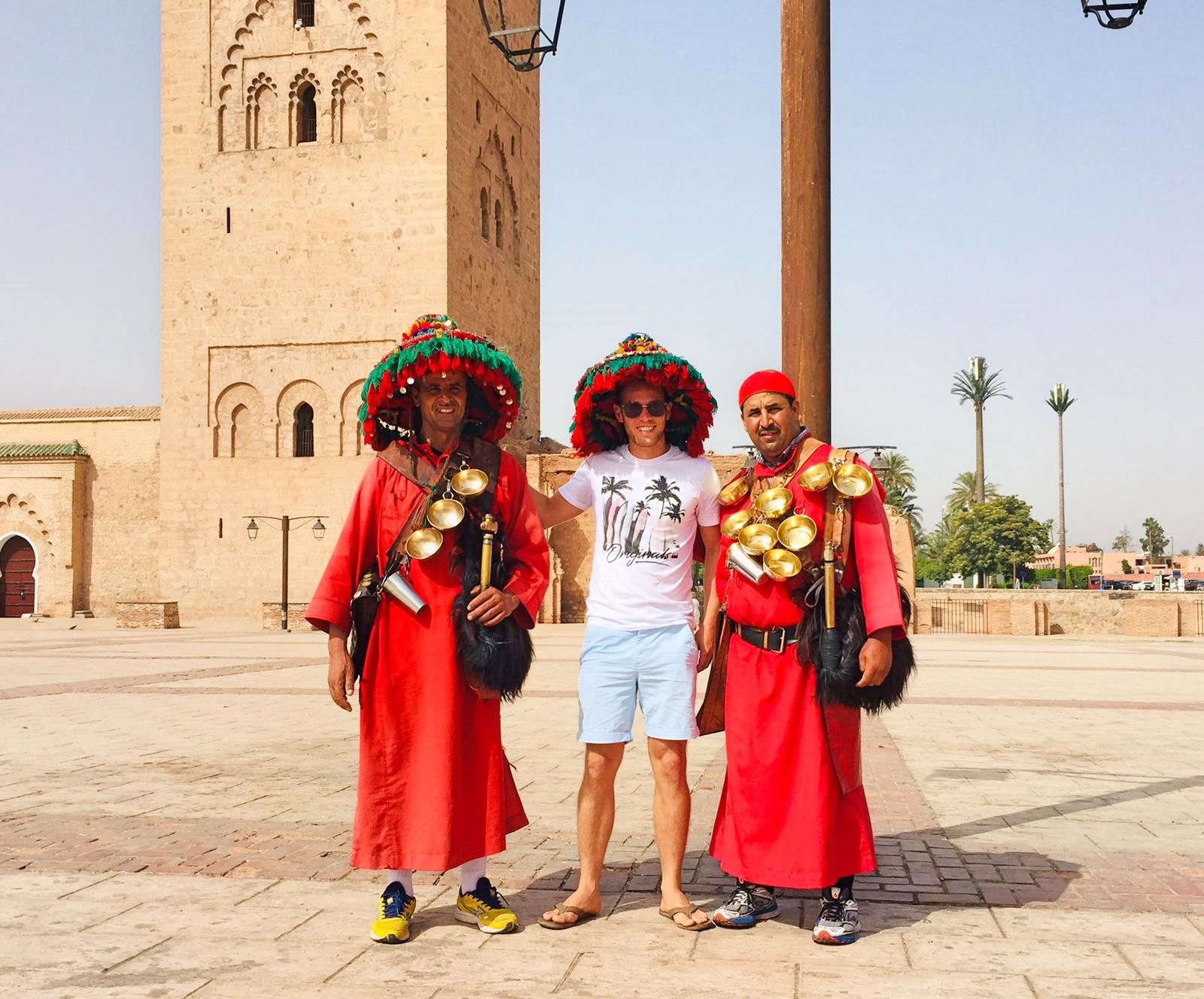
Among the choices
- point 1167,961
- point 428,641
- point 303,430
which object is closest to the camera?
point 1167,961

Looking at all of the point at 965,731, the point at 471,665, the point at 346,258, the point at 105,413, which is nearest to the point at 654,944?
the point at 471,665

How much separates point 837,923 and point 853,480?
4.53 ft

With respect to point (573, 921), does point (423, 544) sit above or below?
above

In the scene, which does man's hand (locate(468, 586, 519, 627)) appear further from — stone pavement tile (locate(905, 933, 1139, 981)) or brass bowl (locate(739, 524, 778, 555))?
stone pavement tile (locate(905, 933, 1139, 981))

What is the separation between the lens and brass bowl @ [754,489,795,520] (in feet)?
13.7

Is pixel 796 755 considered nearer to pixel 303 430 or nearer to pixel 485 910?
pixel 485 910

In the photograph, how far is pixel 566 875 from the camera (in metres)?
4.73

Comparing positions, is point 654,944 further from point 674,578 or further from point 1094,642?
point 1094,642

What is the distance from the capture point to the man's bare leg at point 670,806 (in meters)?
4.14

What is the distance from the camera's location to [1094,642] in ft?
79.6

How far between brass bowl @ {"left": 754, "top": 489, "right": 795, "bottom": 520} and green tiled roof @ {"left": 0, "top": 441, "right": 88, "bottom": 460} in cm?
3530

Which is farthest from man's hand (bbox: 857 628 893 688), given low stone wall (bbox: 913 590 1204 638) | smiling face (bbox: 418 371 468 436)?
low stone wall (bbox: 913 590 1204 638)

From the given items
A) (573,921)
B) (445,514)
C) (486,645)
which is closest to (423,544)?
(445,514)

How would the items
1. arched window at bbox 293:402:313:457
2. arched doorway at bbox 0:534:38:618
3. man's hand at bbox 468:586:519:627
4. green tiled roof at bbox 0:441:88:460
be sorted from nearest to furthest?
man's hand at bbox 468:586:519:627, arched window at bbox 293:402:313:457, arched doorway at bbox 0:534:38:618, green tiled roof at bbox 0:441:88:460
